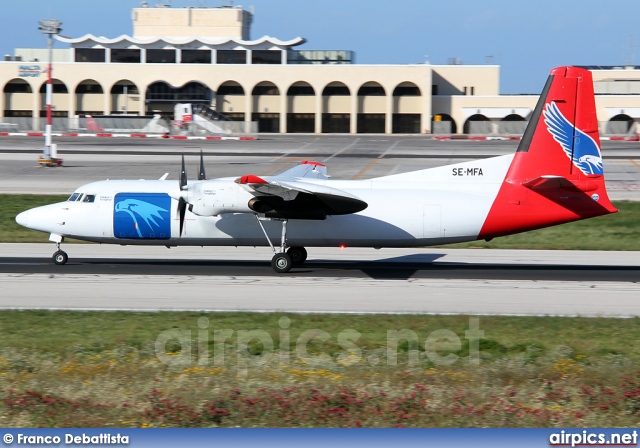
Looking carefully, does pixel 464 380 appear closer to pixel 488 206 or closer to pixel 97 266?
pixel 488 206

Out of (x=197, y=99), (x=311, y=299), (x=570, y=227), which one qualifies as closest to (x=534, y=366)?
(x=311, y=299)

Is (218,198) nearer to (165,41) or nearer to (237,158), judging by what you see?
(237,158)

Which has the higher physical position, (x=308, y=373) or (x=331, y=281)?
(x=331, y=281)

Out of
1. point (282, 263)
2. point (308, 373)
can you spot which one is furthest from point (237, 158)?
point (308, 373)

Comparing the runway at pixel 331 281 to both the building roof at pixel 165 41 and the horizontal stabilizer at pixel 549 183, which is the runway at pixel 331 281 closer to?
the horizontal stabilizer at pixel 549 183

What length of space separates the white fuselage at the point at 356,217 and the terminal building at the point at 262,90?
280ft

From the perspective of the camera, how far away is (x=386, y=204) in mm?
23156

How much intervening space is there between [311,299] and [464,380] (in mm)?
7558

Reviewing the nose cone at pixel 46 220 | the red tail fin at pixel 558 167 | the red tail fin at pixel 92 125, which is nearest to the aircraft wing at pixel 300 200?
the red tail fin at pixel 558 167

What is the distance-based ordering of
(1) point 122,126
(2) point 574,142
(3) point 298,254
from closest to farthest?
(2) point 574,142
(3) point 298,254
(1) point 122,126

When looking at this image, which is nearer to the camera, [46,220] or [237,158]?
[46,220]

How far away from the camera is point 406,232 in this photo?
23031mm

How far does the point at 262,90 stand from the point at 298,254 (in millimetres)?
88489

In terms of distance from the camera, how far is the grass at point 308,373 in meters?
10.7
